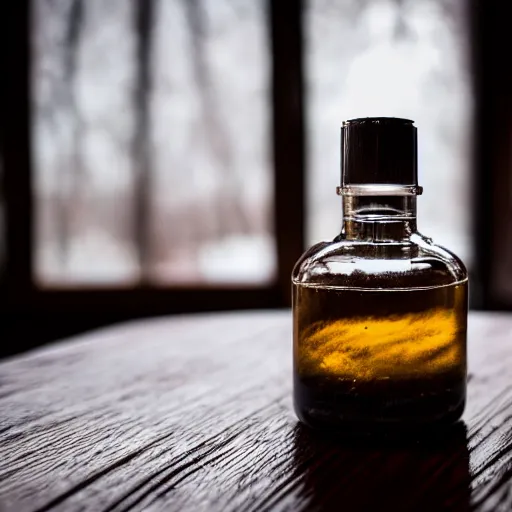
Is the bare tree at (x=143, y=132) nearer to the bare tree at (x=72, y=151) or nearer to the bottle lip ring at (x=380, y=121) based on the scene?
the bare tree at (x=72, y=151)

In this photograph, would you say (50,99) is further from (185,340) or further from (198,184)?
(185,340)

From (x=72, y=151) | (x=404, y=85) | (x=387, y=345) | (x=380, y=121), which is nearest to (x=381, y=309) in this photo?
(x=387, y=345)

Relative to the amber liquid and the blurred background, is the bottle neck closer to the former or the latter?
the amber liquid

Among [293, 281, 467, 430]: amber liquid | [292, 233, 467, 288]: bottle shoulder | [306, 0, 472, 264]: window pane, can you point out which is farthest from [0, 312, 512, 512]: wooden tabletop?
[306, 0, 472, 264]: window pane

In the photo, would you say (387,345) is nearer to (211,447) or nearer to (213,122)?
(211,447)

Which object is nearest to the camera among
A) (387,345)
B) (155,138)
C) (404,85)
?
(387,345)

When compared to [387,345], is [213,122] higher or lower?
higher
